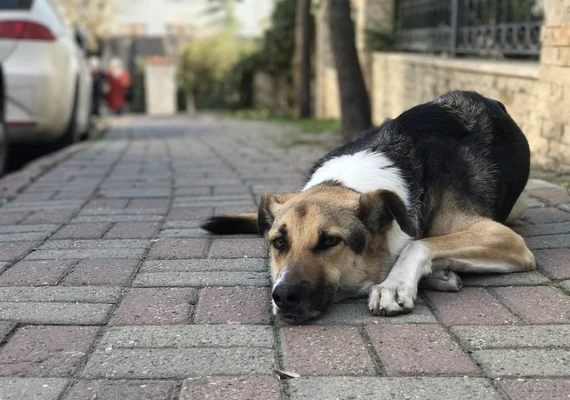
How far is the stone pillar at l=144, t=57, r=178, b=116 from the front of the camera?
27500 mm

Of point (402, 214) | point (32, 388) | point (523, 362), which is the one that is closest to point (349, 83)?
point (402, 214)

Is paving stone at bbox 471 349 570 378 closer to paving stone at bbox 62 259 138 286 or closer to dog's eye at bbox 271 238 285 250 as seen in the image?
dog's eye at bbox 271 238 285 250

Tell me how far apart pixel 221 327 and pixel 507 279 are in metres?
1.43

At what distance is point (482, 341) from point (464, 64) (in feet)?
20.7

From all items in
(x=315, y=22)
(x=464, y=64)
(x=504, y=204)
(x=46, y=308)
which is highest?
(x=315, y=22)

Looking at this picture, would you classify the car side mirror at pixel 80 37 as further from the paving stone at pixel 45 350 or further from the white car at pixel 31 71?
the paving stone at pixel 45 350

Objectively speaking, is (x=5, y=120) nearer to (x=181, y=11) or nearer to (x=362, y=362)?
→ (x=362, y=362)

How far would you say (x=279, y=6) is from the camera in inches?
742

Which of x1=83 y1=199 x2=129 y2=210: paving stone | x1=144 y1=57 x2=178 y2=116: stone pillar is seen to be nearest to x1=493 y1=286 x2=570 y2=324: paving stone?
x1=83 y1=199 x2=129 y2=210: paving stone

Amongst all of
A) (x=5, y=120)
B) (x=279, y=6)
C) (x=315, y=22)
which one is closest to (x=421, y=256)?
(x=5, y=120)

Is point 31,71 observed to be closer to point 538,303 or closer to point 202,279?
point 202,279

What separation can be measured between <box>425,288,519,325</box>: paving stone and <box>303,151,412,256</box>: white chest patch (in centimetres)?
30

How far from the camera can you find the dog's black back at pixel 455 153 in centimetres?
367

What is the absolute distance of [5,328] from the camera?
9.38 ft
